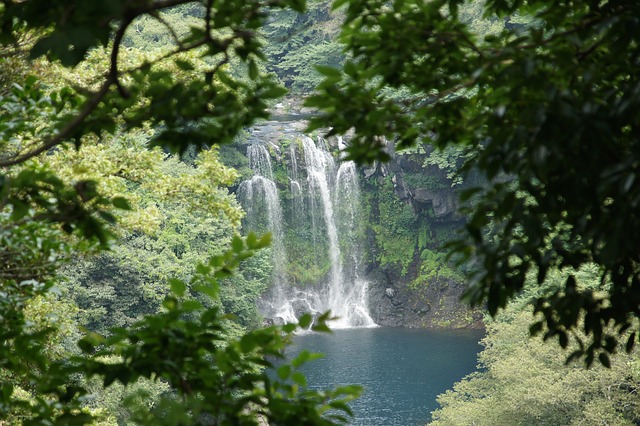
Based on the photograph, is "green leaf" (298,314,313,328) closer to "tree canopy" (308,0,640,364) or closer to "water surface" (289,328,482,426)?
"tree canopy" (308,0,640,364)

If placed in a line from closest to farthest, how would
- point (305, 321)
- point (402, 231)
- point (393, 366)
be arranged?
point (305, 321) → point (393, 366) → point (402, 231)

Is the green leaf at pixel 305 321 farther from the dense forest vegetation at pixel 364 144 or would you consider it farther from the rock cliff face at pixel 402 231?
the rock cliff face at pixel 402 231

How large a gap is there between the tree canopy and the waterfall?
71.5 feet

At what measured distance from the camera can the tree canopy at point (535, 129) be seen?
1511 mm

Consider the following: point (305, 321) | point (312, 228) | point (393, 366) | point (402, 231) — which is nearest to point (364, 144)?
point (305, 321)

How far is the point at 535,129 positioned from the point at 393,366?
17438 mm

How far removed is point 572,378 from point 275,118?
17.3 meters

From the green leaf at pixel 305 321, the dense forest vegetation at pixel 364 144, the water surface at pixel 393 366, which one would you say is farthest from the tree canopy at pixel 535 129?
the water surface at pixel 393 366

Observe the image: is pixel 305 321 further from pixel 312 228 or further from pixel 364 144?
pixel 312 228

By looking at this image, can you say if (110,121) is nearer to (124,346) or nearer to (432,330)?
(124,346)

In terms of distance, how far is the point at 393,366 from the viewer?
723 inches

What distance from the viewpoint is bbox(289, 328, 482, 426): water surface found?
623 inches

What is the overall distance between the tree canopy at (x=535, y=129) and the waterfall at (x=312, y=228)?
21783mm

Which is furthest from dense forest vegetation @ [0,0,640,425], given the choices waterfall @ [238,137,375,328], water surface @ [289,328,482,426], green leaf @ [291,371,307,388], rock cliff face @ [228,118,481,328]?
rock cliff face @ [228,118,481,328]
